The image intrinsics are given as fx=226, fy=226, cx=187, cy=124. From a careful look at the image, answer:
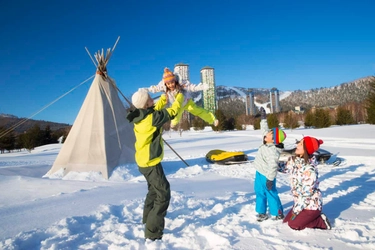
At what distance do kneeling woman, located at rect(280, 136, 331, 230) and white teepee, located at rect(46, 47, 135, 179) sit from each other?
5.30 m

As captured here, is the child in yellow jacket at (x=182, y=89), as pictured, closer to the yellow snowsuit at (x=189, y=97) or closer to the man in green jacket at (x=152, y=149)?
the yellow snowsuit at (x=189, y=97)

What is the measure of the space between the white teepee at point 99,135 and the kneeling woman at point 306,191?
5302 mm

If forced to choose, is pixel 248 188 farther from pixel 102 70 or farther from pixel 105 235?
pixel 102 70

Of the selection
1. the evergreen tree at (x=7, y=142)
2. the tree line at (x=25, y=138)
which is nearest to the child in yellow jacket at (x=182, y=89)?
the tree line at (x=25, y=138)

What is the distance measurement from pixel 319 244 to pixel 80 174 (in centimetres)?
619

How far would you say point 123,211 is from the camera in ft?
11.8

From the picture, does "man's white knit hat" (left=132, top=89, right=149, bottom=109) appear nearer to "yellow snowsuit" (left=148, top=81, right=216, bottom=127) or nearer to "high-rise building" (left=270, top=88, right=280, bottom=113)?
"yellow snowsuit" (left=148, top=81, right=216, bottom=127)

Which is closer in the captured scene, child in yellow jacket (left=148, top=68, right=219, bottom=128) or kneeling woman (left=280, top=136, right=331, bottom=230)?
kneeling woman (left=280, top=136, right=331, bottom=230)

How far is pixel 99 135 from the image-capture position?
23.9ft

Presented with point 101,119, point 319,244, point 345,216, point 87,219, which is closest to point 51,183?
point 87,219

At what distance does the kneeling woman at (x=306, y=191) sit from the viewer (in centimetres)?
282

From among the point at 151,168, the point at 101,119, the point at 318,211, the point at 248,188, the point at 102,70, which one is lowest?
the point at 248,188

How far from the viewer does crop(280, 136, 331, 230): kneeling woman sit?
9.25ft

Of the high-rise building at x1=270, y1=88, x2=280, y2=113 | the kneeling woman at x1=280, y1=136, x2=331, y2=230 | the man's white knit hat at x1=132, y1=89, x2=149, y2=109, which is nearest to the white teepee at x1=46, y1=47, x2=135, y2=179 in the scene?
the man's white knit hat at x1=132, y1=89, x2=149, y2=109
